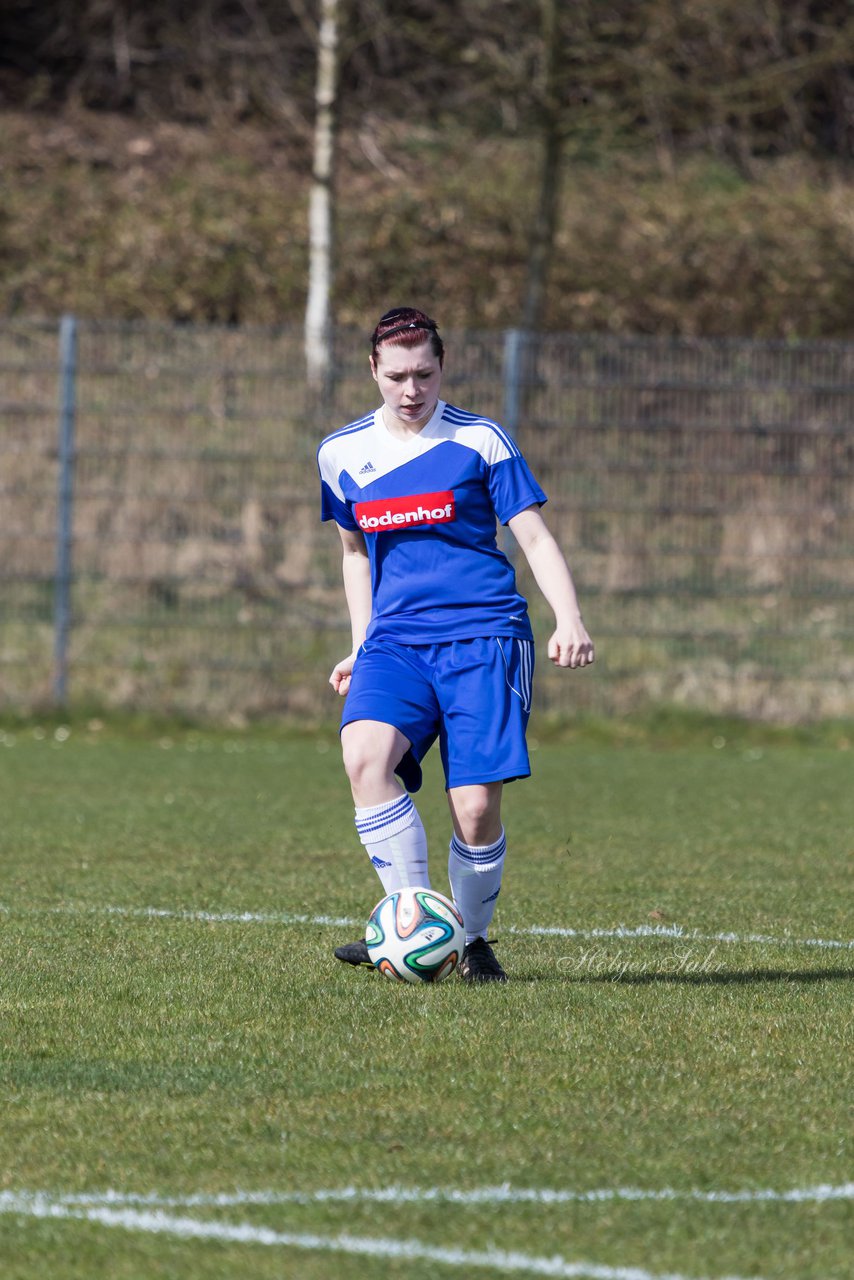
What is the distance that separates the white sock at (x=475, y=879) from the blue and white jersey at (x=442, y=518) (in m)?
0.66

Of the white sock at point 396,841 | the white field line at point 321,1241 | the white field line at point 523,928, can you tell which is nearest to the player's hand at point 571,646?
the white sock at point 396,841

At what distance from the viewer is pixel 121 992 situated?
17.8 ft

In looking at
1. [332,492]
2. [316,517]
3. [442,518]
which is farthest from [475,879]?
[316,517]

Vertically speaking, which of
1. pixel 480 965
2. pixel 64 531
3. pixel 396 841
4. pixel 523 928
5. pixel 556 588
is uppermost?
pixel 556 588

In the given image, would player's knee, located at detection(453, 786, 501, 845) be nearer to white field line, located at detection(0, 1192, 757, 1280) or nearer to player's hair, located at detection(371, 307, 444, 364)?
player's hair, located at detection(371, 307, 444, 364)

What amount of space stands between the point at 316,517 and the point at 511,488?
9.15 metres

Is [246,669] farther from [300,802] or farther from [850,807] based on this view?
[850,807]

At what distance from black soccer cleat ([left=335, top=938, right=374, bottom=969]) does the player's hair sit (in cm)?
179

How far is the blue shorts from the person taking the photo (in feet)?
18.3

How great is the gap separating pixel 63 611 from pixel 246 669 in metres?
1.47

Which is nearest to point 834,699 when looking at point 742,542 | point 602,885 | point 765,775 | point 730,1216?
point 742,542

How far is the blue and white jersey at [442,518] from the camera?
5.70 metres

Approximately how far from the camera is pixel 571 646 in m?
5.36

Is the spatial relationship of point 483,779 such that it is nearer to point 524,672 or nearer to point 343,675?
point 524,672
